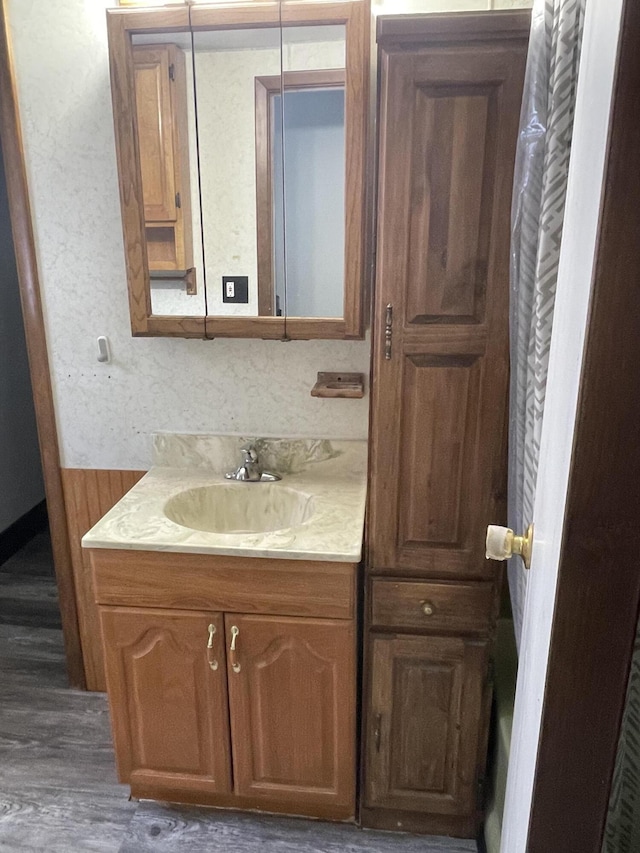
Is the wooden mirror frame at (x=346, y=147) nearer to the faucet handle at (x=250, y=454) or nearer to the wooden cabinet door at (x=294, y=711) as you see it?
the faucet handle at (x=250, y=454)

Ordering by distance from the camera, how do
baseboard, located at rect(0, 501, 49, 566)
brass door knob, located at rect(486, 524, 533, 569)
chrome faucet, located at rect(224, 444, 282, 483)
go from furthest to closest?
baseboard, located at rect(0, 501, 49, 566) → chrome faucet, located at rect(224, 444, 282, 483) → brass door knob, located at rect(486, 524, 533, 569)

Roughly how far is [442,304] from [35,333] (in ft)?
4.01

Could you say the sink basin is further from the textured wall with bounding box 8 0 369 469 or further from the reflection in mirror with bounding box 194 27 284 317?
the reflection in mirror with bounding box 194 27 284 317

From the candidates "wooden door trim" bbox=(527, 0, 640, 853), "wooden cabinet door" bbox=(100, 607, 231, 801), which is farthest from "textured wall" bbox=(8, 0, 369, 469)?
"wooden door trim" bbox=(527, 0, 640, 853)

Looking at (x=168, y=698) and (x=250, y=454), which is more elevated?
(x=250, y=454)

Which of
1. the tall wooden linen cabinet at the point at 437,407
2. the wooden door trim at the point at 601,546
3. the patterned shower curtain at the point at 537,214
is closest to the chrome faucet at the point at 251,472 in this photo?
the tall wooden linen cabinet at the point at 437,407

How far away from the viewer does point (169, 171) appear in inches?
62.6

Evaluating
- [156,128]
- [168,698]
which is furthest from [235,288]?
[168,698]

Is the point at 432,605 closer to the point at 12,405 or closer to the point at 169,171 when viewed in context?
the point at 169,171

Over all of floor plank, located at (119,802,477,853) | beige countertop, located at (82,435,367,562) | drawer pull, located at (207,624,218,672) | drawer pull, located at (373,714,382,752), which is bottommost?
floor plank, located at (119,802,477,853)

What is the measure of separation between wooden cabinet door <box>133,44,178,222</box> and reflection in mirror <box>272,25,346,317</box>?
10.7 inches

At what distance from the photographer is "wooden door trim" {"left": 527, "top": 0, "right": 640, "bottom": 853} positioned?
524 millimetres

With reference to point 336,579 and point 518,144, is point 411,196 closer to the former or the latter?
point 518,144

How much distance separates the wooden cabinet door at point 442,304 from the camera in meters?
1.15
